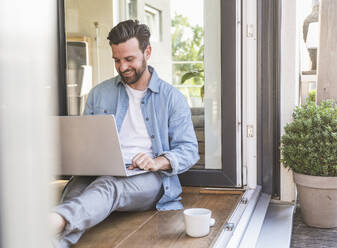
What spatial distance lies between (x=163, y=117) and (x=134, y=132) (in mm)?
176

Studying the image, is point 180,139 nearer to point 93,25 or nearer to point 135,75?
point 135,75

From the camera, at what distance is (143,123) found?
7.56 ft

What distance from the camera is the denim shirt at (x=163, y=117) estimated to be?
2.24 meters

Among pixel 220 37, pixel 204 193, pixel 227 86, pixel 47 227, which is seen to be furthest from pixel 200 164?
pixel 47 227

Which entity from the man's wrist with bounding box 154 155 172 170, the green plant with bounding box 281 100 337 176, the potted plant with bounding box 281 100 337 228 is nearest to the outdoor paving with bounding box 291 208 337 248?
the potted plant with bounding box 281 100 337 228

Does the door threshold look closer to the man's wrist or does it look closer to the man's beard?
the man's wrist

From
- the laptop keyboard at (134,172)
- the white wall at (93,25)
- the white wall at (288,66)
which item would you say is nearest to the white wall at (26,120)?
the laptop keyboard at (134,172)

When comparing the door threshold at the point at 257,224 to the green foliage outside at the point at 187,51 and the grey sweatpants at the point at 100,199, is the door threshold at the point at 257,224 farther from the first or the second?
the green foliage outside at the point at 187,51

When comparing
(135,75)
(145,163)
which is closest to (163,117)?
(135,75)

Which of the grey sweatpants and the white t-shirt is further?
the white t-shirt

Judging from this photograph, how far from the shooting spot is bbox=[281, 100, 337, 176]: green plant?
2.33m

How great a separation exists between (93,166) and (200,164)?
969mm

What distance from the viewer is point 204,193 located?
269cm

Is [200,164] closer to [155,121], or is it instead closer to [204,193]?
[204,193]
